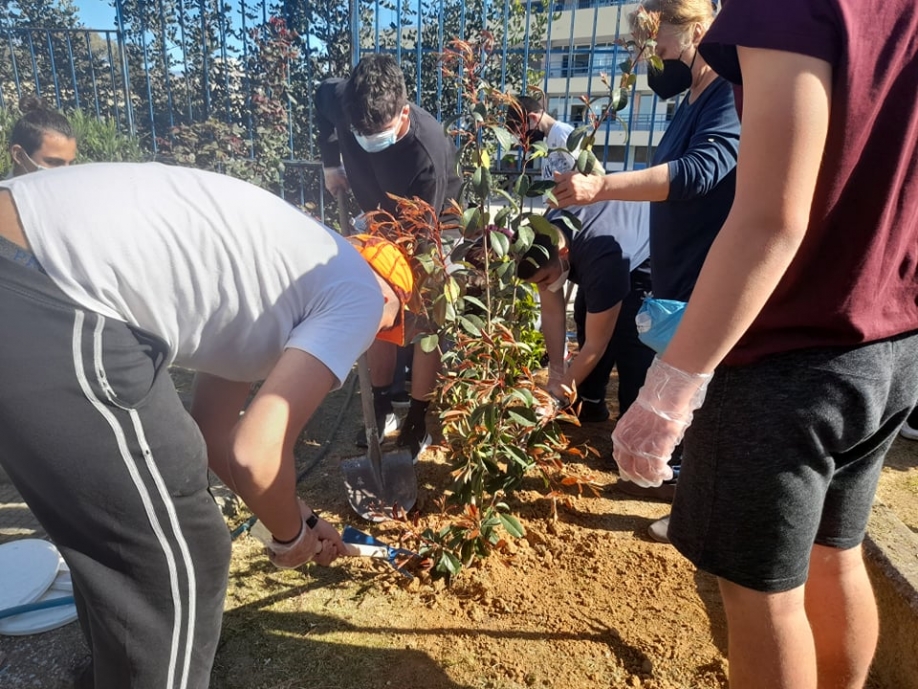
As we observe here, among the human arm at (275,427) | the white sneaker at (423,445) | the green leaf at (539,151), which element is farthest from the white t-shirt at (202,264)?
the white sneaker at (423,445)

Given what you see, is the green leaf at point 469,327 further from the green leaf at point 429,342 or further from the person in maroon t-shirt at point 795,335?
the person in maroon t-shirt at point 795,335

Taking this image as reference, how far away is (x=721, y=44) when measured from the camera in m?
1.02

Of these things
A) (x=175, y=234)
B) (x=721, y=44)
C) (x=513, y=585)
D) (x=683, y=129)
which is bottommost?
(x=513, y=585)

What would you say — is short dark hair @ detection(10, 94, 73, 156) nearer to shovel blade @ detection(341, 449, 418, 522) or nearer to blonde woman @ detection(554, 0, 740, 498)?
shovel blade @ detection(341, 449, 418, 522)

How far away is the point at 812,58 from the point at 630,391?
2.44 metres

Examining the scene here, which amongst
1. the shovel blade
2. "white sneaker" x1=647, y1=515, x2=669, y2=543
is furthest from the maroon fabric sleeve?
the shovel blade

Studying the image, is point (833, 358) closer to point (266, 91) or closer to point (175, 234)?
point (175, 234)

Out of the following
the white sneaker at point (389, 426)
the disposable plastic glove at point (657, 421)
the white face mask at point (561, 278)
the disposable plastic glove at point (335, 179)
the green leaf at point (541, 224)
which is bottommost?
the white sneaker at point (389, 426)

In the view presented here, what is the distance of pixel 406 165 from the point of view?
3291 mm

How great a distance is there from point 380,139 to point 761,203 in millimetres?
2442

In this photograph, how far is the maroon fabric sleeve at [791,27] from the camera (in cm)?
91

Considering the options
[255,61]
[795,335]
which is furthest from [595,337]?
[255,61]

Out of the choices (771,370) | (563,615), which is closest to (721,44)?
(771,370)

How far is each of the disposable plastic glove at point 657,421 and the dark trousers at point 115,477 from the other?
0.84m
